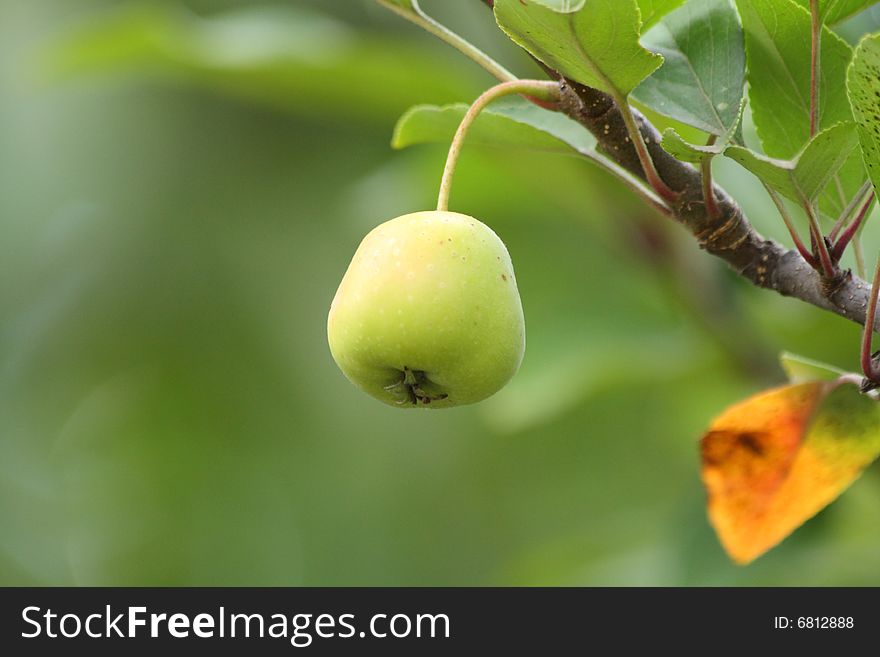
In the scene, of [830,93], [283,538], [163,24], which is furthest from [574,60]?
[283,538]

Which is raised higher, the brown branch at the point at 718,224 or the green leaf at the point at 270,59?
the green leaf at the point at 270,59

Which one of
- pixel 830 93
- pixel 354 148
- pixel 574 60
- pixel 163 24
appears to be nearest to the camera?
pixel 574 60

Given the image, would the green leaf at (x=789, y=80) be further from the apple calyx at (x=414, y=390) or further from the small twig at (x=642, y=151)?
the apple calyx at (x=414, y=390)

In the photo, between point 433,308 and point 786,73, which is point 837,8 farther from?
point 433,308

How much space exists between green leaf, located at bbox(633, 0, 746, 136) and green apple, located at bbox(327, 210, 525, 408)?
173 mm

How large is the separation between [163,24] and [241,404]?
1518 mm

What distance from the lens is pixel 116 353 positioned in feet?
9.89

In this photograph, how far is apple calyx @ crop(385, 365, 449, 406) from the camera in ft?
2.82

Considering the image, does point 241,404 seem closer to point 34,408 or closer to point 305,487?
point 305,487

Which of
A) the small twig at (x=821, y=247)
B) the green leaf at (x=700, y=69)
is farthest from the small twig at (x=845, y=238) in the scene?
the green leaf at (x=700, y=69)

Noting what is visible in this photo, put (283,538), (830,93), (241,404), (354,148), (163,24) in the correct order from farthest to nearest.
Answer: (283,538) → (241,404) → (354,148) → (163,24) → (830,93)

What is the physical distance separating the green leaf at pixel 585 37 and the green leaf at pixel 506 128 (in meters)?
0.16

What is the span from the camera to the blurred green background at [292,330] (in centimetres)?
172

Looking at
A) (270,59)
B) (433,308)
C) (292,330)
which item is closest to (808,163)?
(433,308)
